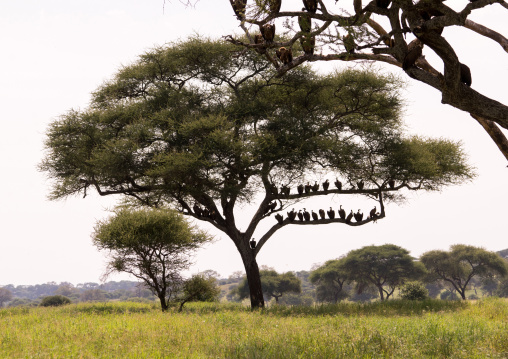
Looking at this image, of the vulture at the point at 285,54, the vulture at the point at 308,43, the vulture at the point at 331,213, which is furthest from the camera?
the vulture at the point at 331,213

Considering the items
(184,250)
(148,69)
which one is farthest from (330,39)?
(148,69)

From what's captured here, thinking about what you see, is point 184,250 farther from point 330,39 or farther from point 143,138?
point 330,39

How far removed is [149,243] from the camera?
17.8 m

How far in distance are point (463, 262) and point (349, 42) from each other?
1984 inches

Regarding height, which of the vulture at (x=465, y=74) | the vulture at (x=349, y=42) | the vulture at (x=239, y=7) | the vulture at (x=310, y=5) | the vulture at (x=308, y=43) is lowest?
the vulture at (x=465, y=74)

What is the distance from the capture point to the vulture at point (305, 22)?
33.6 ft

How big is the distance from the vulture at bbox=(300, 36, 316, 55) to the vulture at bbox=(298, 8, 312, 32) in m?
0.20

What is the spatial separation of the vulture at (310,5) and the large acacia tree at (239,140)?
9601 millimetres

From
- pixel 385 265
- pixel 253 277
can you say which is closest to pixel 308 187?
pixel 253 277

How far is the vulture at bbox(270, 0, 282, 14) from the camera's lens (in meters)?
10.4

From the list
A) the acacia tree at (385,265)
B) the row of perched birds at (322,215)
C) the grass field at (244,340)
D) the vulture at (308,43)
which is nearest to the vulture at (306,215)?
the row of perched birds at (322,215)

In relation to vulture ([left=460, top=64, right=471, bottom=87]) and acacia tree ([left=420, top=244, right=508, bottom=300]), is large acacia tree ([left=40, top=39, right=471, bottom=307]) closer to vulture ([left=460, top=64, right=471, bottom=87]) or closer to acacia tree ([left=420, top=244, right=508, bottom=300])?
vulture ([left=460, top=64, right=471, bottom=87])

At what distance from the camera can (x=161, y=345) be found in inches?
376

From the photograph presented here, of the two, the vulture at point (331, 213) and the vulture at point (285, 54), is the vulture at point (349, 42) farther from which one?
the vulture at point (331, 213)
